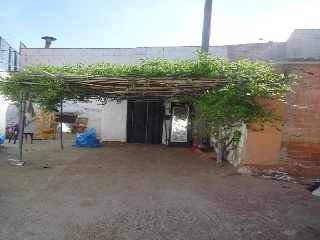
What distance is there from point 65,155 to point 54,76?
14.9 feet

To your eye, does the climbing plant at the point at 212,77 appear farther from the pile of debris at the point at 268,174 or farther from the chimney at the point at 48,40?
the chimney at the point at 48,40

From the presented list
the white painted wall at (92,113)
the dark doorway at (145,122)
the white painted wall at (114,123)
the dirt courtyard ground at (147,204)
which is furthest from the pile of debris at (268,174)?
the white painted wall at (92,113)

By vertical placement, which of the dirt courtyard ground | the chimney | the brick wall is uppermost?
the chimney

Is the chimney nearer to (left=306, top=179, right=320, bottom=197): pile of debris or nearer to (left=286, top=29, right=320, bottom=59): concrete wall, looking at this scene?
(left=286, top=29, right=320, bottom=59): concrete wall

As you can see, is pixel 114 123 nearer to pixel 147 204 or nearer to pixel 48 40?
pixel 147 204

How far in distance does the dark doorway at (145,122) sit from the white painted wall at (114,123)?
0.33m

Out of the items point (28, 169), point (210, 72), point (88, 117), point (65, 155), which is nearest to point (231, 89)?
point (210, 72)

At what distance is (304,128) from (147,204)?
493 cm

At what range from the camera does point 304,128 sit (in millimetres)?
7309

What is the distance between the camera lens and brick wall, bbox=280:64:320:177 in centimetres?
722

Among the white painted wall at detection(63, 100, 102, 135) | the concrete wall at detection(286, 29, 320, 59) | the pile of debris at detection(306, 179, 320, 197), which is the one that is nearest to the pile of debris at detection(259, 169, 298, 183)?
the pile of debris at detection(306, 179, 320, 197)

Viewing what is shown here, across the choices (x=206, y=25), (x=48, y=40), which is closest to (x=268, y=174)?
(x=206, y=25)

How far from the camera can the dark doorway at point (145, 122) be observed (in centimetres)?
1502

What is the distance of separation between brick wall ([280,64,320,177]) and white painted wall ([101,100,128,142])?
916 cm
